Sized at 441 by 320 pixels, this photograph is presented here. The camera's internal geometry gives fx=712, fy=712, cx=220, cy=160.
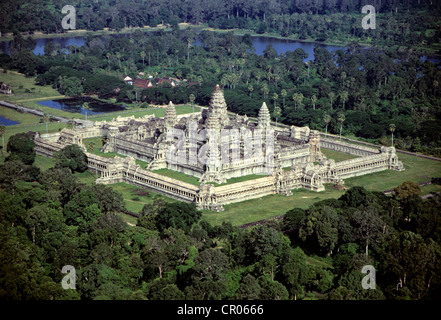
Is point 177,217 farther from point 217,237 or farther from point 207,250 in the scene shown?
point 207,250

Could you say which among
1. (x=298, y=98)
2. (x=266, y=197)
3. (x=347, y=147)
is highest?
(x=298, y=98)

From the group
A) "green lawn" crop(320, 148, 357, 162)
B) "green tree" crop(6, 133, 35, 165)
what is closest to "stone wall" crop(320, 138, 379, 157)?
"green lawn" crop(320, 148, 357, 162)

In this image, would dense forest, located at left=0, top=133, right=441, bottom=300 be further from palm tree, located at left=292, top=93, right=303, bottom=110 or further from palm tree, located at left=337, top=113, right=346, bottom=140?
palm tree, located at left=292, top=93, right=303, bottom=110

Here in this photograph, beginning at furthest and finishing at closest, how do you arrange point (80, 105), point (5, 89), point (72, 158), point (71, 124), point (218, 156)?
point (5, 89) → point (80, 105) → point (71, 124) → point (72, 158) → point (218, 156)

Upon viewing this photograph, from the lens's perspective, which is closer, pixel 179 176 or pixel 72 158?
pixel 179 176

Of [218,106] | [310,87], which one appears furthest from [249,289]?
[310,87]
